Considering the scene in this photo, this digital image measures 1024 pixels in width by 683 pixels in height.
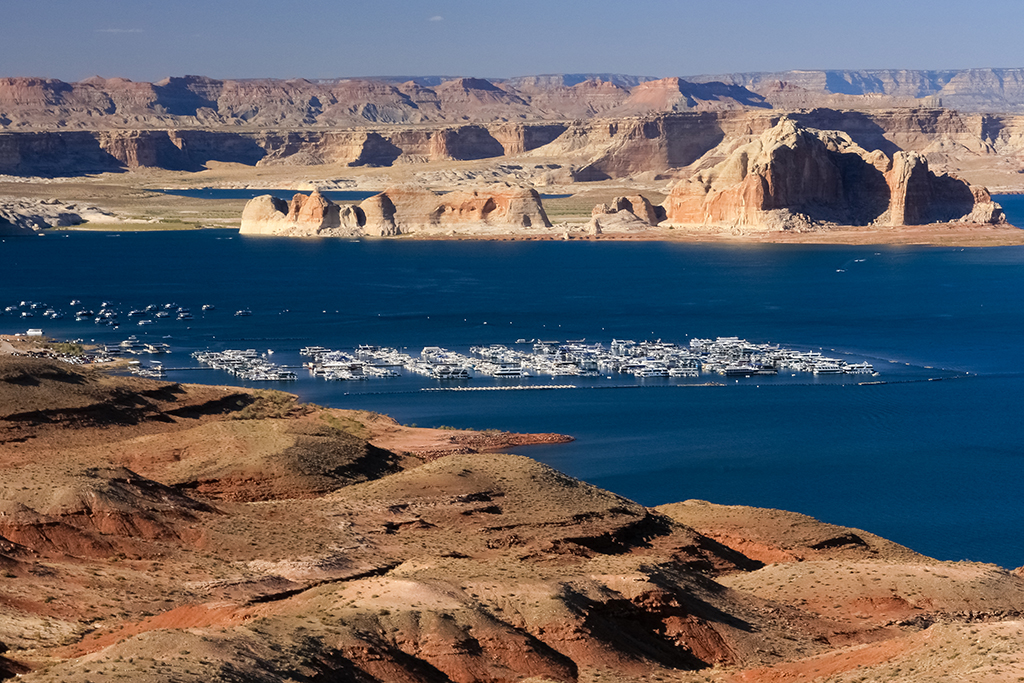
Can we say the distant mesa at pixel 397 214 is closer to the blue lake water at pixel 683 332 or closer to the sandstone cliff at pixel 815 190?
the blue lake water at pixel 683 332

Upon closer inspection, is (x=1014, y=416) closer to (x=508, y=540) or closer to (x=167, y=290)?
(x=508, y=540)

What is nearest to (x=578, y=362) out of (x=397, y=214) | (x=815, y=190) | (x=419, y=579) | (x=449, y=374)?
(x=449, y=374)

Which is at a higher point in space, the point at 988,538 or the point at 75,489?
the point at 75,489

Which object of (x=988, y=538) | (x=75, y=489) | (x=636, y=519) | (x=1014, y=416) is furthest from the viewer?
(x=1014, y=416)

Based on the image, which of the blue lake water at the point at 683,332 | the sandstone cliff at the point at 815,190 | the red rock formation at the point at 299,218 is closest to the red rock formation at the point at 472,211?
the red rock formation at the point at 299,218

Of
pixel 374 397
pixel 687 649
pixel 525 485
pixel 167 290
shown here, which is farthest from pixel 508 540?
pixel 167 290

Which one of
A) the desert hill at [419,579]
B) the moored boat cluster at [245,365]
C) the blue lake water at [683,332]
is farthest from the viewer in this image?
the moored boat cluster at [245,365]

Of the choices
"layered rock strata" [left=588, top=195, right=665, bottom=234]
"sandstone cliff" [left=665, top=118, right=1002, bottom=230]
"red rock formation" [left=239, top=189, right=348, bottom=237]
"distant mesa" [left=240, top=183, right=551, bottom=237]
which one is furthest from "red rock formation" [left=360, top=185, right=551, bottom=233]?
"sandstone cliff" [left=665, top=118, right=1002, bottom=230]
